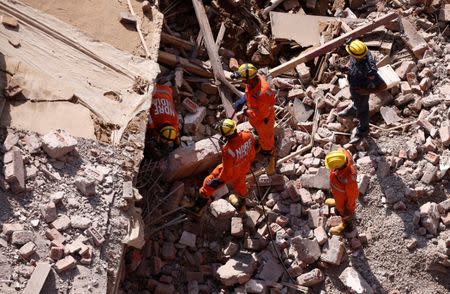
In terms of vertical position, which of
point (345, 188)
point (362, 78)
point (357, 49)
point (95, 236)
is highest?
point (357, 49)

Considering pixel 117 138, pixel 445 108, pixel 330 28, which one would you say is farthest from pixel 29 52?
pixel 445 108

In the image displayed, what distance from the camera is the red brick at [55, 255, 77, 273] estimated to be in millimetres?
8367

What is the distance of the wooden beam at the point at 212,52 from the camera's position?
1161 cm

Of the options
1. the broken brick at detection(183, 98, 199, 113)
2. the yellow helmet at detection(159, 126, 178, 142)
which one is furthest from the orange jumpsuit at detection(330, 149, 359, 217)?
the broken brick at detection(183, 98, 199, 113)

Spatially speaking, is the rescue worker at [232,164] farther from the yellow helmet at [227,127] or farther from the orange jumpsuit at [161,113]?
the orange jumpsuit at [161,113]

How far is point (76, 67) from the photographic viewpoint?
10320 millimetres

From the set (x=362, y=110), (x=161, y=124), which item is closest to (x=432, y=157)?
(x=362, y=110)

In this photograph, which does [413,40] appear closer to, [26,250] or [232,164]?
[232,164]

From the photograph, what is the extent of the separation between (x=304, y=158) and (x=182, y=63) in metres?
2.54

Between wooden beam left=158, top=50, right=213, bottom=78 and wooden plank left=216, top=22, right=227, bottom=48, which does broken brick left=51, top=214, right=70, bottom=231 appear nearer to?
wooden beam left=158, top=50, right=213, bottom=78

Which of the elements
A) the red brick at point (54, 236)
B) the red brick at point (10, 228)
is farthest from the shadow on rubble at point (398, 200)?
the red brick at point (10, 228)

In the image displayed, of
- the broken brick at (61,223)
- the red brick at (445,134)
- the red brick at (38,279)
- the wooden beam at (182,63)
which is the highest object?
the wooden beam at (182,63)

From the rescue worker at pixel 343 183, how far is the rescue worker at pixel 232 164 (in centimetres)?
112

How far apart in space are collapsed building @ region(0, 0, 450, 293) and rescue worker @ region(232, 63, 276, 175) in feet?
2.13
